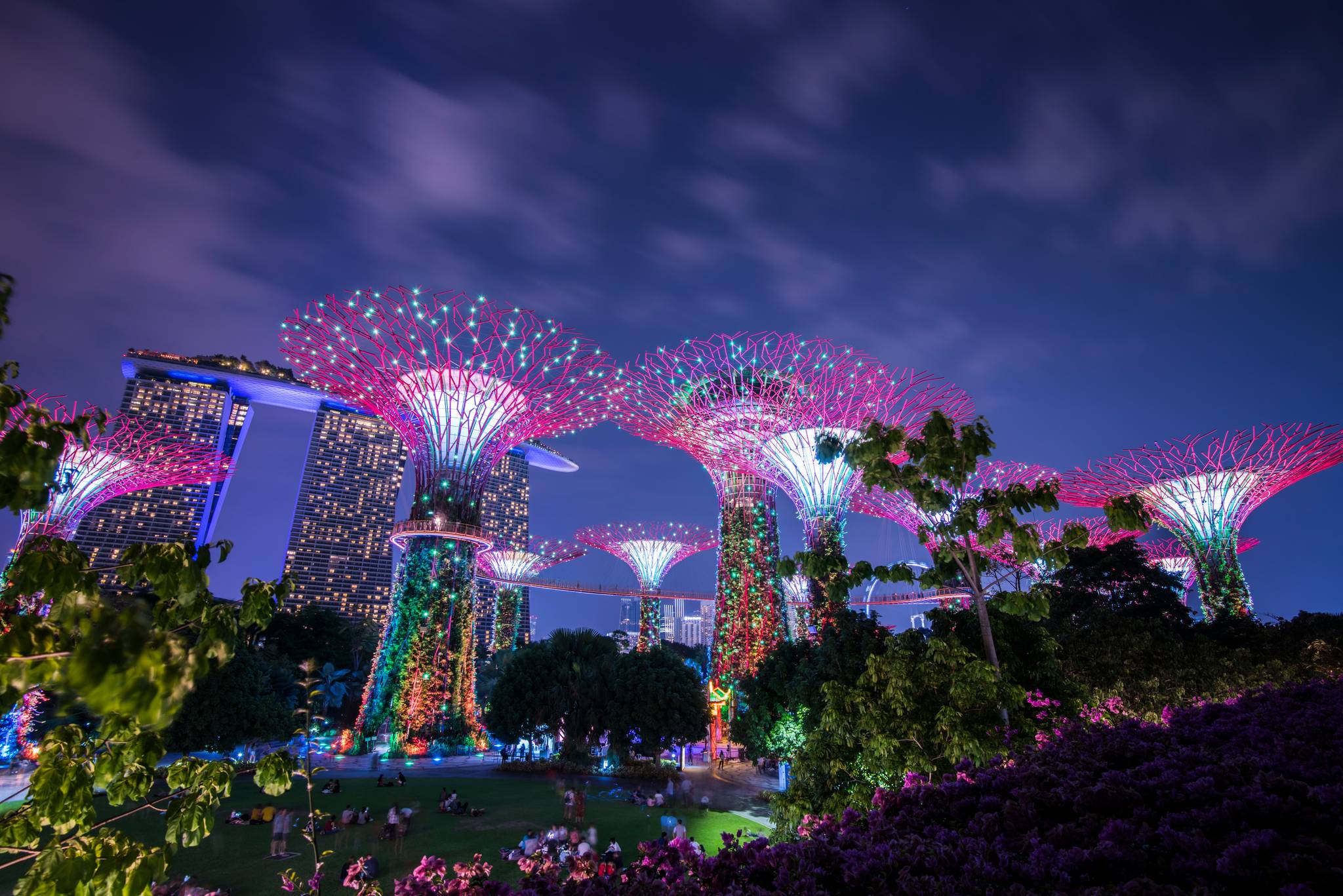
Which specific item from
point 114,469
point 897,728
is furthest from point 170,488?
point 897,728

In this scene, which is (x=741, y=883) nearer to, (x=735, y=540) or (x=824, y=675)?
(x=824, y=675)

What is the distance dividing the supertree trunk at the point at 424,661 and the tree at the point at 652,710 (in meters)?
7.07

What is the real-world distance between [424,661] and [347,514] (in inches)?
4528

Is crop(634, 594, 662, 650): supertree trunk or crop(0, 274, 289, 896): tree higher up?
crop(634, 594, 662, 650): supertree trunk

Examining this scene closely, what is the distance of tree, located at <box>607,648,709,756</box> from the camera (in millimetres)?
29984

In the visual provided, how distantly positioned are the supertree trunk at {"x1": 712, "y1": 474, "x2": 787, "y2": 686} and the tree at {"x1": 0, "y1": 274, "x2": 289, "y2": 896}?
99.8ft

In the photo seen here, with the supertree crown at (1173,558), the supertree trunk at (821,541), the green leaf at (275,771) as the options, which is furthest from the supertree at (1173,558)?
the green leaf at (275,771)

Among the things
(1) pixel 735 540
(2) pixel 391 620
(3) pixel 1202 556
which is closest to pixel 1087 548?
(3) pixel 1202 556

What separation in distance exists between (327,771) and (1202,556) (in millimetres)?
47215

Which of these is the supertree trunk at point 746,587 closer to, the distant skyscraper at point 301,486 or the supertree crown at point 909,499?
the supertree crown at point 909,499

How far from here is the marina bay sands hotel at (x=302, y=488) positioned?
341ft

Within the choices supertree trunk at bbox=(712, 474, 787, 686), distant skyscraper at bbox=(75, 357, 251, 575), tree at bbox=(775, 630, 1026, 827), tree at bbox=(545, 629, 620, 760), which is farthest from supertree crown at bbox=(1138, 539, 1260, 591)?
distant skyscraper at bbox=(75, 357, 251, 575)

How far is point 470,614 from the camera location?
1249 inches

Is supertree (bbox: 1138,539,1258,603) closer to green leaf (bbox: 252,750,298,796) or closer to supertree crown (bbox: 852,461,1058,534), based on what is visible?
supertree crown (bbox: 852,461,1058,534)
